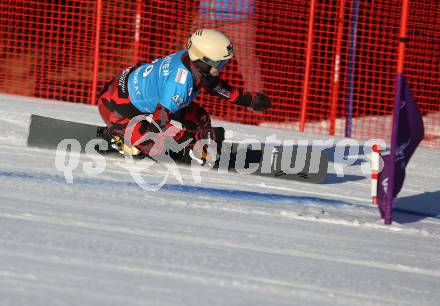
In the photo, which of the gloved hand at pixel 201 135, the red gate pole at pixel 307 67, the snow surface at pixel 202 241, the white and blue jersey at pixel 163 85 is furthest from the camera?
the red gate pole at pixel 307 67

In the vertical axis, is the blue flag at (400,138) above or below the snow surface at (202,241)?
above

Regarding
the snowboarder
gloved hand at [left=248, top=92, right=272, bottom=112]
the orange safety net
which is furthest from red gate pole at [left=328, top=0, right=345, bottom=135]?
the snowboarder

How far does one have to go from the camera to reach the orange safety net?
12094mm

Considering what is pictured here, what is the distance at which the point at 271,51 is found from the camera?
12039 mm

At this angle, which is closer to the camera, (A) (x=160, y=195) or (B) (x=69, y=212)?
(B) (x=69, y=212)

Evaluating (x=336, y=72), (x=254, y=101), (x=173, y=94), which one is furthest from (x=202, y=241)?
(x=336, y=72)

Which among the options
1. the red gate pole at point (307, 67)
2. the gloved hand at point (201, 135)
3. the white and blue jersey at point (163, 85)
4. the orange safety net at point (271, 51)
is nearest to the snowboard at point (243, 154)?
the gloved hand at point (201, 135)

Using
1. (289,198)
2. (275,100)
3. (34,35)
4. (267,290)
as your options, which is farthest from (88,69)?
(267,290)

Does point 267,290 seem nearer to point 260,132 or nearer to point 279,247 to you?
point 279,247

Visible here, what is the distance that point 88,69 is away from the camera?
12961mm

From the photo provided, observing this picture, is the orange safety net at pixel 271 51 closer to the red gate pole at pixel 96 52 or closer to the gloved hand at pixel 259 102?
the red gate pole at pixel 96 52

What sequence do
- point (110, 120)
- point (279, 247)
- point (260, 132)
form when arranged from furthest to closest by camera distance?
point (260, 132)
point (110, 120)
point (279, 247)

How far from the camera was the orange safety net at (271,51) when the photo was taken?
12.1m

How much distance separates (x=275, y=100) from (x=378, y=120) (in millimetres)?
1431
